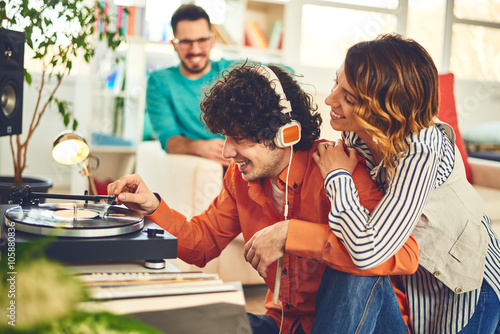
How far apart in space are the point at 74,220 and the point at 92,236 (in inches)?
3.4

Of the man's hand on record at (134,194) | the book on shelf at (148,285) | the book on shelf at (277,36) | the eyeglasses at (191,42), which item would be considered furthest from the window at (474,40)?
the book on shelf at (148,285)

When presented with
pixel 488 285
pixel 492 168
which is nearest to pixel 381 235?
pixel 488 285

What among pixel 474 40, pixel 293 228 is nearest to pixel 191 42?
pixel 293 228

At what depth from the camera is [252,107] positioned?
3.86ft

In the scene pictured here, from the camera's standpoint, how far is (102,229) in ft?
2.72

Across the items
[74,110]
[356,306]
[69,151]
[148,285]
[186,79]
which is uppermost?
[186,79]

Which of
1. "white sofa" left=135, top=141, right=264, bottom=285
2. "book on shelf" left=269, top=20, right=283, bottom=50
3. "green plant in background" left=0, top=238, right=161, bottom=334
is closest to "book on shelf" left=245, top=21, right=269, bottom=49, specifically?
"book on shelf" left=269, top=20, right=283, bottom=50

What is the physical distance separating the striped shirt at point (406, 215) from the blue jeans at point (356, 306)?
2.0 inches

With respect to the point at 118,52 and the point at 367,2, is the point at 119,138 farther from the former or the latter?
the point at 367,2

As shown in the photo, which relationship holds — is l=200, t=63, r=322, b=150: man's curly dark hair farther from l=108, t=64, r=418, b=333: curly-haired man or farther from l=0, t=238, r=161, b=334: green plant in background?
l=0, t=238, r=161, b=334: green plant in background

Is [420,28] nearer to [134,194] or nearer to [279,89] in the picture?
[279,89]

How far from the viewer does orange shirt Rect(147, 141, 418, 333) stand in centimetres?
105

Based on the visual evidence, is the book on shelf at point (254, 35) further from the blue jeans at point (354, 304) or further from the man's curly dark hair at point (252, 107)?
the blue jeans at point (354, 304)

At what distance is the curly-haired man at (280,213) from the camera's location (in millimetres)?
1036
